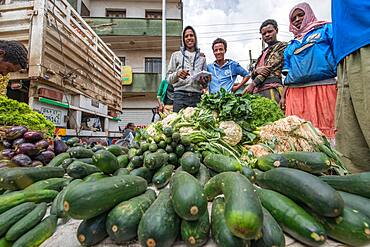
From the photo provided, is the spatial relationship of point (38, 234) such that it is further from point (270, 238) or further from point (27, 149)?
point (27, 149)

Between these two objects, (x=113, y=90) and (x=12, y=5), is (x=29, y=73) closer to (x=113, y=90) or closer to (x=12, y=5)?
(x=12, y=5)

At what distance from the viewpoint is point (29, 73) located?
4.12 m

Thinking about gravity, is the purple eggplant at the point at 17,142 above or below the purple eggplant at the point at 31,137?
below

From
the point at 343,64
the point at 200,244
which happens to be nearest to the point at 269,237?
the point at 200,244

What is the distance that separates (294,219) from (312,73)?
7.60 feet

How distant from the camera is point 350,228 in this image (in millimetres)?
891

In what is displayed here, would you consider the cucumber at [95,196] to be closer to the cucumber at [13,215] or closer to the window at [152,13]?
the cucumber at [13,215]

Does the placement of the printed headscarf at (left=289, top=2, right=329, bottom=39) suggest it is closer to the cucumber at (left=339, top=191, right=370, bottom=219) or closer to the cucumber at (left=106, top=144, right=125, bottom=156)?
the cucumber at (left=339, top=191, right=370, bottom=219)

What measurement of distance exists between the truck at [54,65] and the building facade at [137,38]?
8.72m

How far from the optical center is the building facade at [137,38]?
14961 millimetres

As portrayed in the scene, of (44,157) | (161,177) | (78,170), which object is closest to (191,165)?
(161,177)

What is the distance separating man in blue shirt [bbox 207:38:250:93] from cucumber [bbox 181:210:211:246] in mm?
3204

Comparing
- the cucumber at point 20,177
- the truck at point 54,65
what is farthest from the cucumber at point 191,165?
the truck at point 54,65

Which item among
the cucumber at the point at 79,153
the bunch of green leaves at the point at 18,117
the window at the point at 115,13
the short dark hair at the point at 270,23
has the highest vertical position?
the window at the point at 115,13
